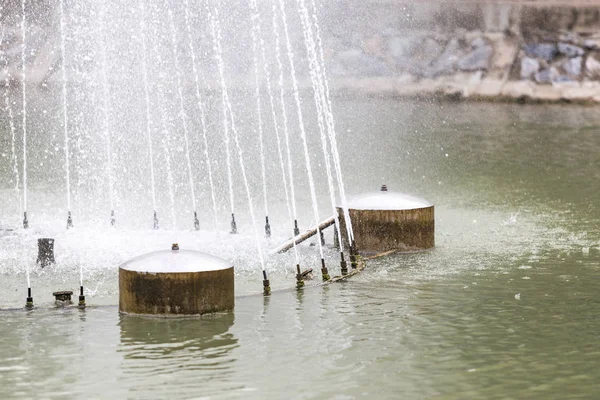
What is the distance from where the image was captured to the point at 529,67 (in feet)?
215

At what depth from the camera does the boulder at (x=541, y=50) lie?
6600cm

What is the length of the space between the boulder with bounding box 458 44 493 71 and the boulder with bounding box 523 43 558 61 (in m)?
1.97

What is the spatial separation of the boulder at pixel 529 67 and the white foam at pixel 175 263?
51.4m

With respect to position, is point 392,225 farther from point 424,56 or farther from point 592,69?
point 424,56

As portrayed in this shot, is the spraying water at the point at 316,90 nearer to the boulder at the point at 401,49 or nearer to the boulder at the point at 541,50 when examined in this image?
the boulder at the point at 401,49

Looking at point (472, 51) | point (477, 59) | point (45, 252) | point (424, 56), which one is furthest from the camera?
point (424, 56)

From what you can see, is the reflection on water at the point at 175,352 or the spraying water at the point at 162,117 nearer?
the reflection on water at the point at 175,352

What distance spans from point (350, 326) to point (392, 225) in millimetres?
6178

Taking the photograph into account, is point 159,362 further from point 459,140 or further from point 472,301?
point 459,140

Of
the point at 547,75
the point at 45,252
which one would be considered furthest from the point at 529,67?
the point at 45,252

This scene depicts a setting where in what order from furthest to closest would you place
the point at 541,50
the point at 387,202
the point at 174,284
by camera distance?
1. the point at 541,50
2. the point at 387,202
3. the point at 174,284

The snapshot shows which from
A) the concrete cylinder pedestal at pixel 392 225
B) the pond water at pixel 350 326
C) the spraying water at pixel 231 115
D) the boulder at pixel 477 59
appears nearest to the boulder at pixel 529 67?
the boulder at pixel 477 59

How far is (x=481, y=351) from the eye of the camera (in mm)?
13664

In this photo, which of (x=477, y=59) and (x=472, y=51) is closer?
(x=477, y=59)
